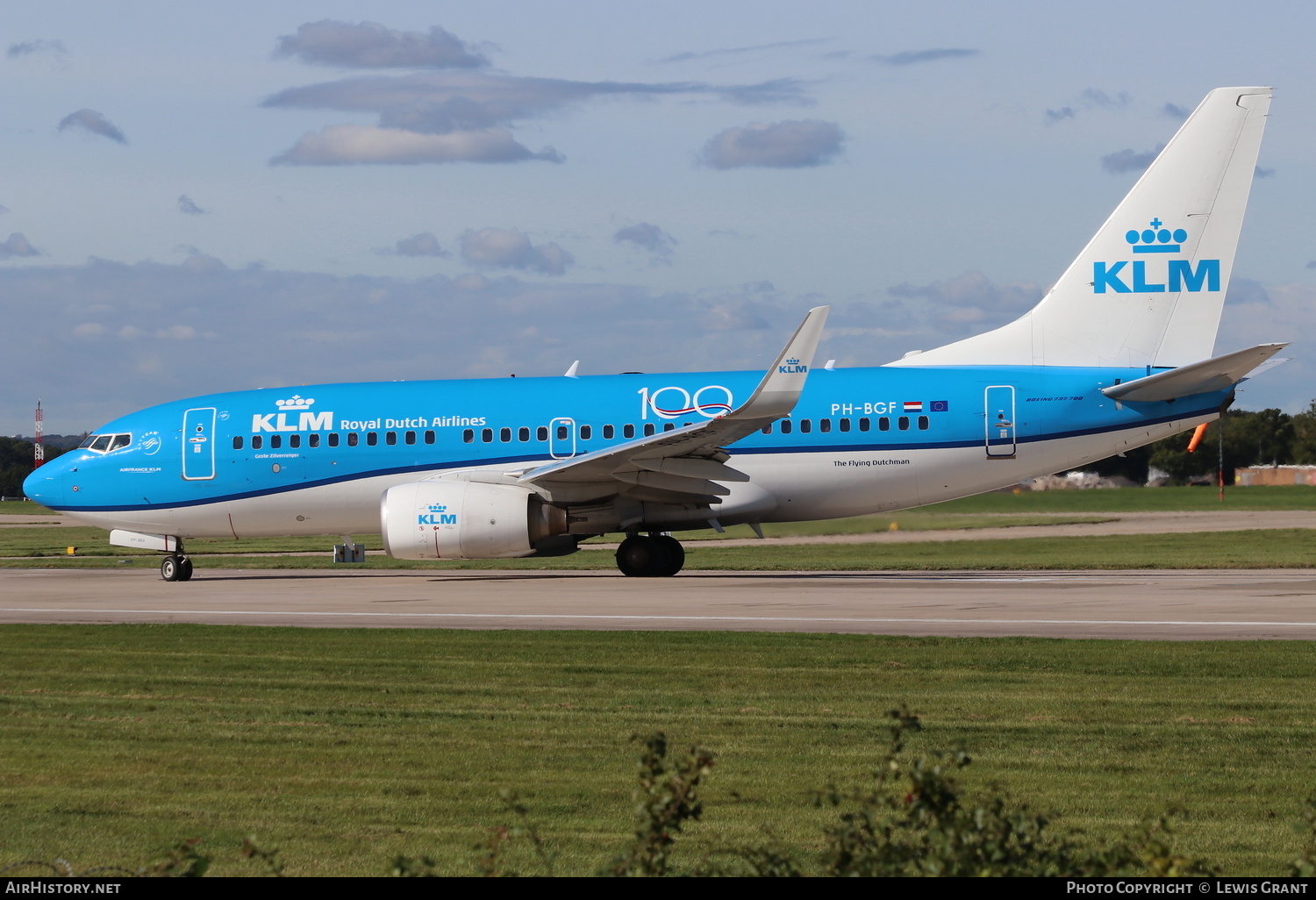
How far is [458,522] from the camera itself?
915 inches

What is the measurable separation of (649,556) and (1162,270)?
10.9m

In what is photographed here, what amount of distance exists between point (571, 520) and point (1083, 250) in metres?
11.0

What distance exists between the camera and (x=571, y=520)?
24453mm

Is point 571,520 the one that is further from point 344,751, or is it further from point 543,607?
point 344,751

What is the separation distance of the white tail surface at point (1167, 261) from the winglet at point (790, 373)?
5933 mm

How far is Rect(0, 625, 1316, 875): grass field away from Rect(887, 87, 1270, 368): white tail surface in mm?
11796

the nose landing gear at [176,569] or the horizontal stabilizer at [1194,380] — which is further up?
the horizontal stabilizer at [1194,380]

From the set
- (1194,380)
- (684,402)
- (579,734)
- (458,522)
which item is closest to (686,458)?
(684,402)

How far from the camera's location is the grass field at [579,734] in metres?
7.05

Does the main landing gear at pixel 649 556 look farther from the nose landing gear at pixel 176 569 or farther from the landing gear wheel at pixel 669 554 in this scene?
the nose landing gear at pixel 176 569

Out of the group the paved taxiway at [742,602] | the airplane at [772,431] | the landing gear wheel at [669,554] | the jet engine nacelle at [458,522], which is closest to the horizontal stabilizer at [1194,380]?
the airplane at [772,431]

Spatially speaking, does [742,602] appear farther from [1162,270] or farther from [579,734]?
[1162,270]

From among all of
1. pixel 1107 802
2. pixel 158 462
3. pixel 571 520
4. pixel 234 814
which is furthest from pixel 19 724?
pixel 158 462

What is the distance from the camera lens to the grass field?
7.05 m
